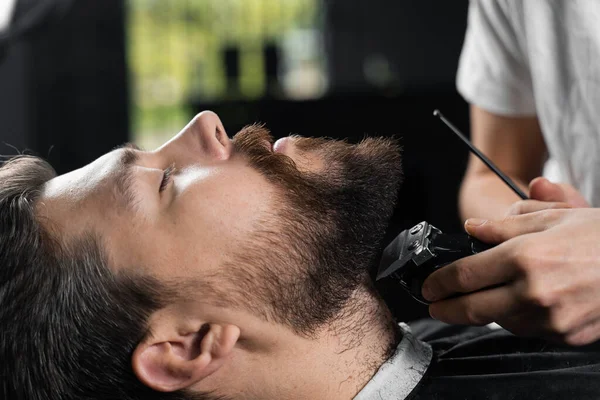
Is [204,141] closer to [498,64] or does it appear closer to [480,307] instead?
[480,307]

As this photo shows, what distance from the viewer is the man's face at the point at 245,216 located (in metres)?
1.30

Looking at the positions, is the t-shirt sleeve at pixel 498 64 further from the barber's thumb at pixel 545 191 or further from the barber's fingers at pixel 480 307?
the barber's fingers at pixel 480 307

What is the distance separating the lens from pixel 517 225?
1.26 metres

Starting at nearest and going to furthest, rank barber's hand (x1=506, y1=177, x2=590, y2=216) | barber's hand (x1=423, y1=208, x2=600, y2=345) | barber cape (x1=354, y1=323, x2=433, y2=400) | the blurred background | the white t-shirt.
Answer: barber's hand (x1=423, y1=208, x2=600, y2=345) → barber cape (x1=354, y1=323, x2=433, y2=400) → barber's hand (x1=506, y1=177, x2=590, y2=216) → the white t-shirt → the blurred background

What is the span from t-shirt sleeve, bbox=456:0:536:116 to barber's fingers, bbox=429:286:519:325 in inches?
30.2

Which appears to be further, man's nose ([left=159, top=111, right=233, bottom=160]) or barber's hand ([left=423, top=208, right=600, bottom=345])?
man's nose ([left=159, top=111, right=233, bottom=160])

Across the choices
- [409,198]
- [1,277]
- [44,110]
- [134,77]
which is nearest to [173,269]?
[1,277]

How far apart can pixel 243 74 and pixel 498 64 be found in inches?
159

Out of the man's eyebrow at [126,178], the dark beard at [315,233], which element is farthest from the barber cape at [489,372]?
the man's eyebrow at [126,178]

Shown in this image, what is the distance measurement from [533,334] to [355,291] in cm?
33

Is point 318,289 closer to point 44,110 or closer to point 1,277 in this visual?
point 1,277

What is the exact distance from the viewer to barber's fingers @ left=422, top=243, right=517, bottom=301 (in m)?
1.18

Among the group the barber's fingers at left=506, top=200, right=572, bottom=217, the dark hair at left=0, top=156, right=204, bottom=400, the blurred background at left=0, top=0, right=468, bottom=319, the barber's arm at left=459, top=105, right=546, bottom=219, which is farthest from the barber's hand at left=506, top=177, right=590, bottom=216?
the dark hair at left=0, top=156, right=204, bottom=400

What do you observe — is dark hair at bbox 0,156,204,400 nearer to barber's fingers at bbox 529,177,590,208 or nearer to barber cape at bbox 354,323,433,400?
barber cape at bbox 354,323,433,400
